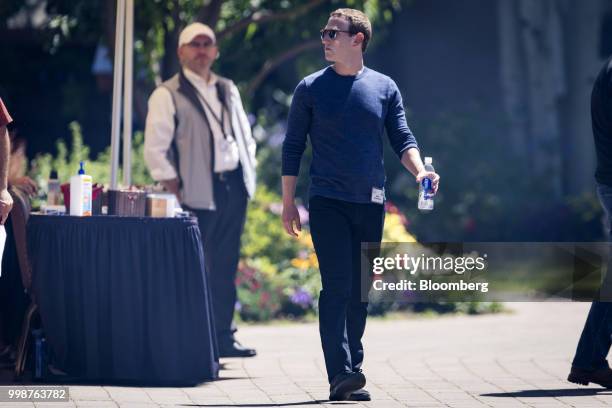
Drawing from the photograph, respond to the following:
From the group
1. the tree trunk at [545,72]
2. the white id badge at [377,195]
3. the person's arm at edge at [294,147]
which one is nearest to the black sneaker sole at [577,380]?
the white id badge at [377,195]

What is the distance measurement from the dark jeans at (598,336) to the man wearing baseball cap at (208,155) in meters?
2.29

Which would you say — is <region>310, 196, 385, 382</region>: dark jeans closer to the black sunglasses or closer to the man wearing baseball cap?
the black sunglasses

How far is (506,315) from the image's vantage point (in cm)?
1166

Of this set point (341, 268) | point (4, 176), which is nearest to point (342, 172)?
point (341, 268)

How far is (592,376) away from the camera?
25.8 ft

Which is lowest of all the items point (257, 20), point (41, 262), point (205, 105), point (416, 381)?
point (416, 381)

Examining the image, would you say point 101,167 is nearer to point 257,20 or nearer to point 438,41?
point 257,20

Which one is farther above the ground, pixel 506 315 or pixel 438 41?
pixel 438 41

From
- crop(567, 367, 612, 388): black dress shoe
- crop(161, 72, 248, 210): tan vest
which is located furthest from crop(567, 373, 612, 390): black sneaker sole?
crop(161, 72, 248, 210): tan vest

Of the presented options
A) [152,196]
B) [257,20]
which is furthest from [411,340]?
[257,20]

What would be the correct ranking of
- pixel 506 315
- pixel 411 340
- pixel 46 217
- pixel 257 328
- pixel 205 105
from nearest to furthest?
pixel 46 217
pixel 205 105
pixel 411 340
pixel 257 328
pixel 506 315

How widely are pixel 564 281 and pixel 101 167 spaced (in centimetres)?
434

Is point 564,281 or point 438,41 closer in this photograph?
point 564,281

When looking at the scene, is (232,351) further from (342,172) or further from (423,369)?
(342,172)
